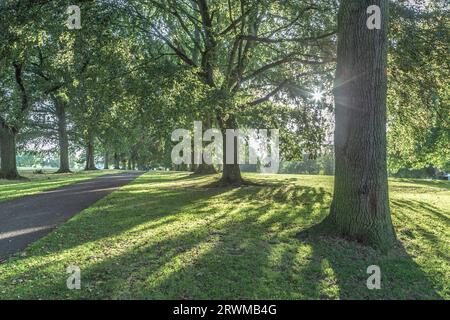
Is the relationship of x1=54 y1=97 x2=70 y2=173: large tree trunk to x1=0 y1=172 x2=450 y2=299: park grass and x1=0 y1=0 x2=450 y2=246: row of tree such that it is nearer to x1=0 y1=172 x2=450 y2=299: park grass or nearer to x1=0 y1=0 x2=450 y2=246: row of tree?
x1=0 y1=0 x2=450 y2=246: row of tree

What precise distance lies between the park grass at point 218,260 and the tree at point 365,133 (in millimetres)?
455

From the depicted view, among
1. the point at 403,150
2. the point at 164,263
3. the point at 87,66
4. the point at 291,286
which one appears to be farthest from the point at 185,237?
the point at 403,150

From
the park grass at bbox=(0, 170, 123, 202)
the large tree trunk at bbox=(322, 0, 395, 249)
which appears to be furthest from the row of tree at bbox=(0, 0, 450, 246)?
the park grass at bbox=(0, 170, 123, 202)

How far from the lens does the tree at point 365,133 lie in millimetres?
6398

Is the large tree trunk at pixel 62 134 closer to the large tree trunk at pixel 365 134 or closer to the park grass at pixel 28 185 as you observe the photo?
the park grass at pixel 28 185

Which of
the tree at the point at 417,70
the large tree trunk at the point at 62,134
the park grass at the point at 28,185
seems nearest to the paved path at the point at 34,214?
the park grass at the point at 28,185

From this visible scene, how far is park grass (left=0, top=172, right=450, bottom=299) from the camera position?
457 centimetres

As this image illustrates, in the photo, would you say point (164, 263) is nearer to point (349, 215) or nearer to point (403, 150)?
point (349, 215)

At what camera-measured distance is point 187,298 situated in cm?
436

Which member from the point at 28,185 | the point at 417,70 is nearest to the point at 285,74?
the point at 417,70

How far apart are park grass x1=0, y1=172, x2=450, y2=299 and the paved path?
1.23 feet

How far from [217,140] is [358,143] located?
17507 millimetres

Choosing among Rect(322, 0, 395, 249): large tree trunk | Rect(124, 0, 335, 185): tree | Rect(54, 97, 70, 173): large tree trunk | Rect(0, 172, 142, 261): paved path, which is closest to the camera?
Rect(322, 0, 395, 249): large tree trunk

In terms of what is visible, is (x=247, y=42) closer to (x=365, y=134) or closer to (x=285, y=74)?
Answer: (x=285, y=74)
